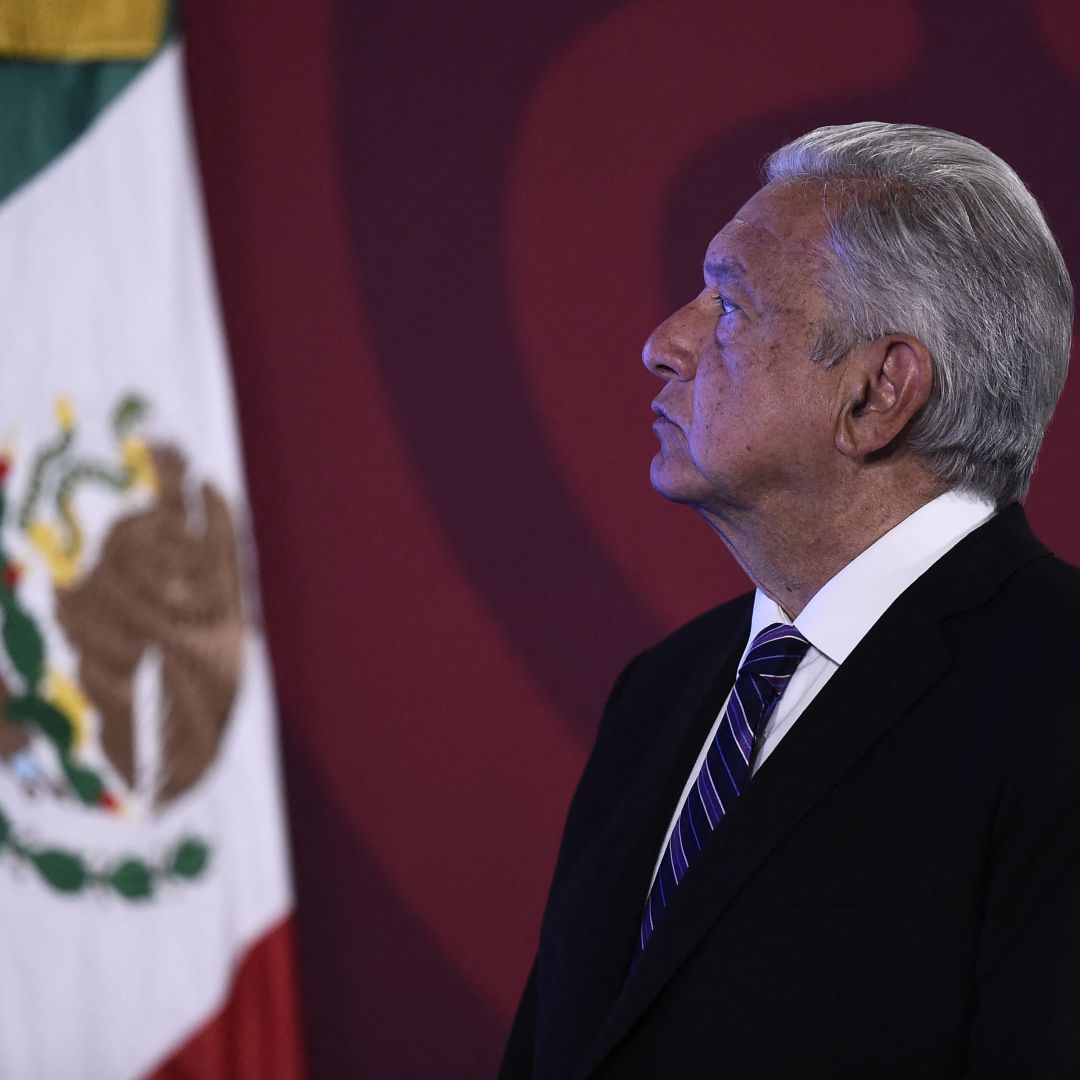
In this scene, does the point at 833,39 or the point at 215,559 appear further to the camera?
the point at 833,39

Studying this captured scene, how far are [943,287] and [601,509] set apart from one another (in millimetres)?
1242

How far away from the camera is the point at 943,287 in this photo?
1.25m

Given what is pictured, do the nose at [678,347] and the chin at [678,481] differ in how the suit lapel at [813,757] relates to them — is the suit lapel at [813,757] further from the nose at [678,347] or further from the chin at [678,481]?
the nose at [678,347]

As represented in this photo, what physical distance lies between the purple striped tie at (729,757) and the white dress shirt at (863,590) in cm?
1

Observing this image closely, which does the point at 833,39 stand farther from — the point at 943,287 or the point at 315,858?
the point at 315,858

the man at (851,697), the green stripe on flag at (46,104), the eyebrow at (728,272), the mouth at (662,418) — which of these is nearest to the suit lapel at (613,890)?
the man at (851,697)

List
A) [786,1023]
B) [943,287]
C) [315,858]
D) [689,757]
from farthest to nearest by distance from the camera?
[315,858], [689,757], [943,287], [786,1023]

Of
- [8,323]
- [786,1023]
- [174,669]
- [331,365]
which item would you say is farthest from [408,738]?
[786,1023]

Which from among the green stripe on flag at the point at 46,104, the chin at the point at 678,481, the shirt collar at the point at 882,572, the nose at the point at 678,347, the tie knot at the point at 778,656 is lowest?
the tie knot at the point at 778,656

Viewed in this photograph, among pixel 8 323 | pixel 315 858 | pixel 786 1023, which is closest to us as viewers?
pixel 786 1023

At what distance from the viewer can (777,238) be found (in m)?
1.34

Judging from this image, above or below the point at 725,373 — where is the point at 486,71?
above

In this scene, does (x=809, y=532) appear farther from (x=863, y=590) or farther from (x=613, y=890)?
(x=613, y=890)

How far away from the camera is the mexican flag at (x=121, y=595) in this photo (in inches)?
89.1
